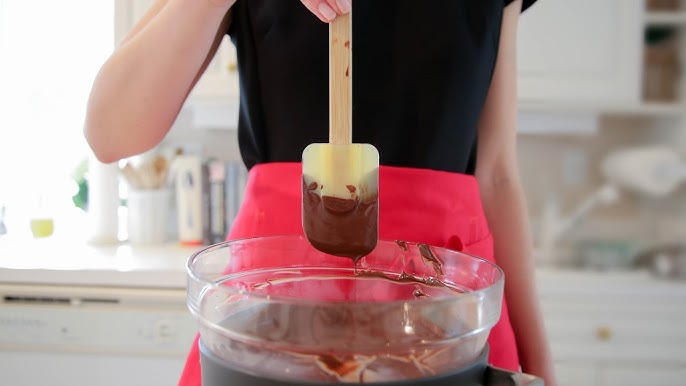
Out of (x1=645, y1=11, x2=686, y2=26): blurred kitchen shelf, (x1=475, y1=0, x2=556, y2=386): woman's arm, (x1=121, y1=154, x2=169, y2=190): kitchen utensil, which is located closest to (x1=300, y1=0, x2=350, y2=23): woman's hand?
(x1=475, y1=0, x2=556, y2=386): woman's arm

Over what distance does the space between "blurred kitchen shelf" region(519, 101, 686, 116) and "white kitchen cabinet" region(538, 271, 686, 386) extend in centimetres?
49

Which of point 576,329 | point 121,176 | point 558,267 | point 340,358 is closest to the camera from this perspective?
point 340,358

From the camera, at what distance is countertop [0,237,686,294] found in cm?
136

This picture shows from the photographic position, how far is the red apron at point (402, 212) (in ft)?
1.98

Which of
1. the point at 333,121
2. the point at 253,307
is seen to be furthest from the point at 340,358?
the point at 333,121

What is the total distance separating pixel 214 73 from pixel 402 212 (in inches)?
45.0

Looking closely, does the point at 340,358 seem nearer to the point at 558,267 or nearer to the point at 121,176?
Answer: the point at 558,267

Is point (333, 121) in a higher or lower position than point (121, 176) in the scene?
higher

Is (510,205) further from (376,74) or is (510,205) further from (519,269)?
(376,74)

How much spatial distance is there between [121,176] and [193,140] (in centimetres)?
27

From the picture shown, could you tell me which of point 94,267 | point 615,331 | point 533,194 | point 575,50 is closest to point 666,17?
point 575,50

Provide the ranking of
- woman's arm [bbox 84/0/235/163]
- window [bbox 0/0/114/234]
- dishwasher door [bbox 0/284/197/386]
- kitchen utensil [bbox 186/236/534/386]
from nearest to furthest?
kitchen utensil [bbox 186/236/534/386]
woman's arm [bbox 84/0/235/163]
dishwasher door [bbox 0/284/197/386]
window [bbox 0/0/114/234]

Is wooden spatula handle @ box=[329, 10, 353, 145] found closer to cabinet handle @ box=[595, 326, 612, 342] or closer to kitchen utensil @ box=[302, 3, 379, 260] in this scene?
kitchen utensil @ box=[302, 3, 379, 260]

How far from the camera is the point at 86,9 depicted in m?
1.95
